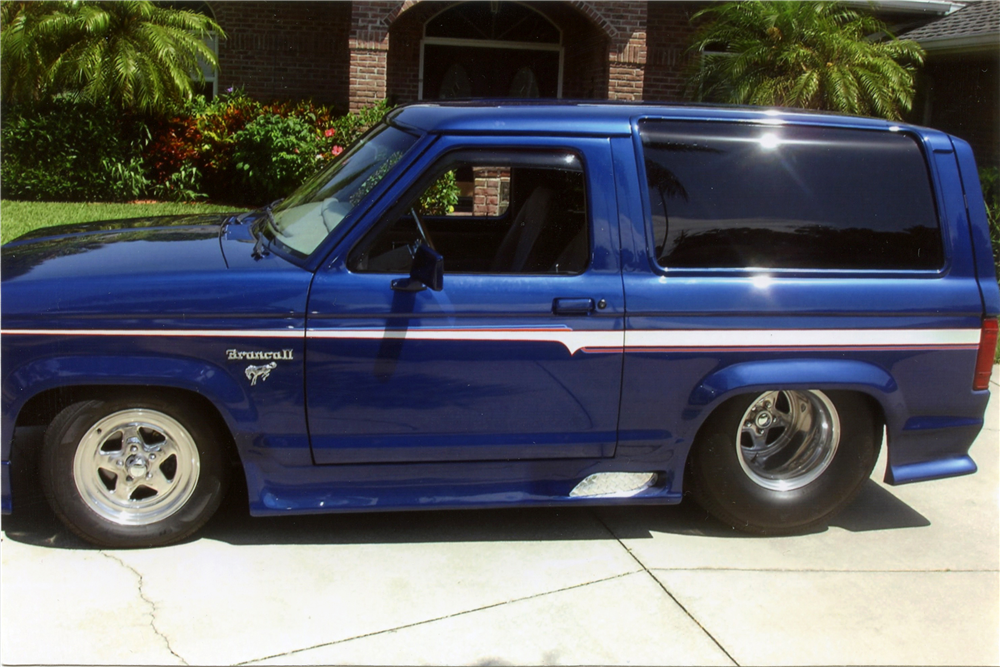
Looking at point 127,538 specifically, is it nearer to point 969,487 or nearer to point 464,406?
point 464,406

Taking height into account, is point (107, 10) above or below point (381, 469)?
above

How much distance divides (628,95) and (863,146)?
10349mm

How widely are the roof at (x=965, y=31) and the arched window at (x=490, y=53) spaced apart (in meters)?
5.61

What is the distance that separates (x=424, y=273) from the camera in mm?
4062

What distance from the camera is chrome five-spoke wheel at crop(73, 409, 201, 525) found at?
13.7 feet

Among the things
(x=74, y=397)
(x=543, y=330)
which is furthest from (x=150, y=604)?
(x=543, y=330)

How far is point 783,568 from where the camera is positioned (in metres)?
4.50

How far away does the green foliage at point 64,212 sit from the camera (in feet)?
36.3

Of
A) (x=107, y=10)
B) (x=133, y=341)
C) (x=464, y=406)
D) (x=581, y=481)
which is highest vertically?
(x=107, y=10)

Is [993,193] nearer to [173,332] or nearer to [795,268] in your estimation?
[795,268]

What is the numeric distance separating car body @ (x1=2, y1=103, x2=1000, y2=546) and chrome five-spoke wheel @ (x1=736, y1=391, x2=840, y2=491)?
0.05ft

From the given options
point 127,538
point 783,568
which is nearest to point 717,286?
point 783,568

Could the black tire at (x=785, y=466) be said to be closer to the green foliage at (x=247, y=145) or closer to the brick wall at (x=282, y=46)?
the green foliage at (x=247, y=145)

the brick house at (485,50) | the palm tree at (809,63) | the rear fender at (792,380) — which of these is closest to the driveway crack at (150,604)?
the rear fender at (792,380)
